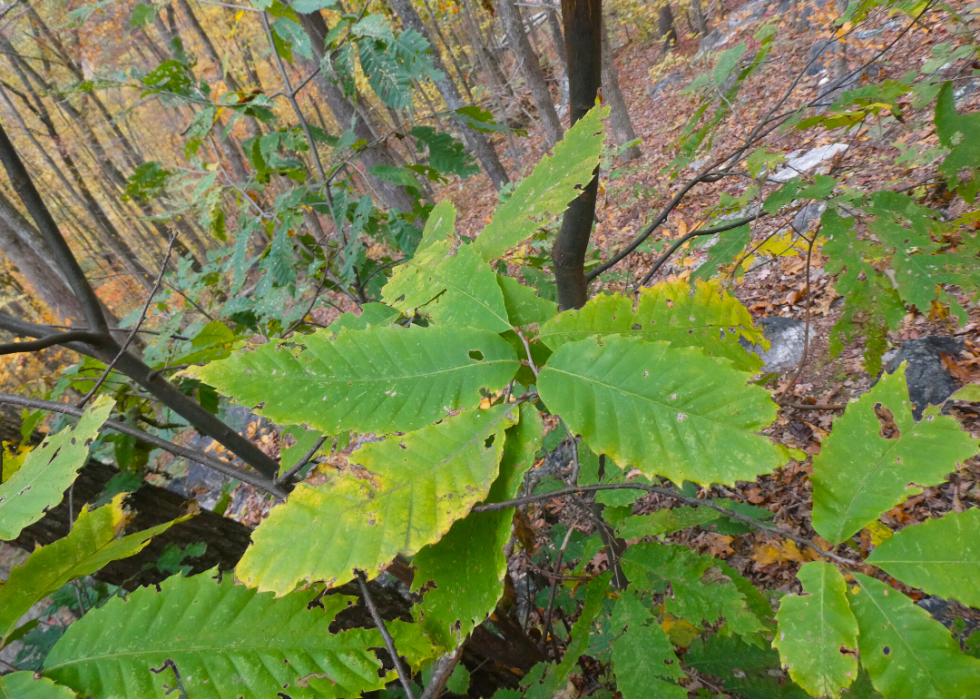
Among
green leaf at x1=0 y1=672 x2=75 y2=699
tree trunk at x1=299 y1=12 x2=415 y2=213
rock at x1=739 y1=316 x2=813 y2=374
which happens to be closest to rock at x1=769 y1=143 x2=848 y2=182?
rock at x1=739 y1=316 x2=813 y2=374

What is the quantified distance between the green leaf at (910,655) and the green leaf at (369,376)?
0.66 metres

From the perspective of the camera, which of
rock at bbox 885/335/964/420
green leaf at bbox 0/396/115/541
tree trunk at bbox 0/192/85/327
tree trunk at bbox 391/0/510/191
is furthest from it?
tree trunk at bbox 391/0/510/191

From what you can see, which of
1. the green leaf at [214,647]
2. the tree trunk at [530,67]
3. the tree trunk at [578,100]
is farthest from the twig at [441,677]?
the tree trunk at [530,67]

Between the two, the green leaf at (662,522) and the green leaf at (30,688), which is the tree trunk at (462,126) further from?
the green leaf at (30,688)

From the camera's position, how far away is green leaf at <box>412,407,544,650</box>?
635mm

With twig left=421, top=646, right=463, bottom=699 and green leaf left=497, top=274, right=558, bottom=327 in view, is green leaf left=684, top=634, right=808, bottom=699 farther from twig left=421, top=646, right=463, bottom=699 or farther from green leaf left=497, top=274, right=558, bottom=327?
green leaf left=497, top=274, right=558, bottom=327

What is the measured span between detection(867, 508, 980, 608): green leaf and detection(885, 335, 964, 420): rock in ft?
8.83

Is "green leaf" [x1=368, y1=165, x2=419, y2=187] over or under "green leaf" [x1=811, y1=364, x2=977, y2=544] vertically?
over

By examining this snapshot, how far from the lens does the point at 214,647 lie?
73 cm

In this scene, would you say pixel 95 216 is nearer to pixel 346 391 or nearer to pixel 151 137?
pixel 151 137

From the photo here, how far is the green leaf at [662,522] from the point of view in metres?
1.29

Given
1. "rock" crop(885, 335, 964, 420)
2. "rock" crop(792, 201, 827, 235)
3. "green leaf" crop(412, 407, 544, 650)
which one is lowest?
"rock" crop(885, 335, 964, 420)

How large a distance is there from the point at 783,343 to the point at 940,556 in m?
3.36

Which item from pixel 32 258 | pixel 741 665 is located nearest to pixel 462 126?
pixel 32 258
